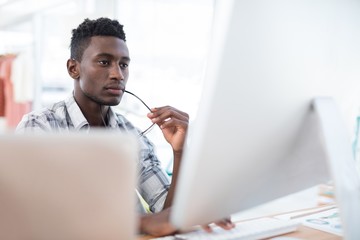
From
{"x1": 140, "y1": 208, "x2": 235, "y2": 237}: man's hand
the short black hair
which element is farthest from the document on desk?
the short black hair

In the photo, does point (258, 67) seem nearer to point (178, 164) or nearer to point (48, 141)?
point (48, 141)

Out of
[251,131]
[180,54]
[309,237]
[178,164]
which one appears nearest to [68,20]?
[180,54]

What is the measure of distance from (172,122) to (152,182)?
1.34 feet

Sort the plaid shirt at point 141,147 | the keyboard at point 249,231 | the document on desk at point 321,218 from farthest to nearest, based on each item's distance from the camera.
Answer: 1. the plaid shirt at point 141,147
2. the document on desk at point 321,218
3. the keyboard at point 249,231

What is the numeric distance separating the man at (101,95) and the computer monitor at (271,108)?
773 millimetres

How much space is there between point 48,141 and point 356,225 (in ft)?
1.53

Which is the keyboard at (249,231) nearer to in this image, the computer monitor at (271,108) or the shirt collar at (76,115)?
the computer monitor at (271,108)

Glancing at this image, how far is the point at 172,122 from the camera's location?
1.19 m

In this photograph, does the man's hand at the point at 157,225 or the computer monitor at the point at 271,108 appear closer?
the computer monitor at the point at 271,108

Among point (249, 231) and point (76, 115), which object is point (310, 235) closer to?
point (249, 231)

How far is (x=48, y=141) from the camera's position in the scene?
0.40 metres

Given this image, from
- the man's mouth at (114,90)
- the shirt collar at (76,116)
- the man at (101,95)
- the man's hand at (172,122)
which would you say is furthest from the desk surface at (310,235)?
the man's mouth at (114,90)

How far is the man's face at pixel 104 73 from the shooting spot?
63.6 inches

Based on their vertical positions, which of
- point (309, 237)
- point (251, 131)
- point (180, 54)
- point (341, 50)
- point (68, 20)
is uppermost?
point (68, 20)
